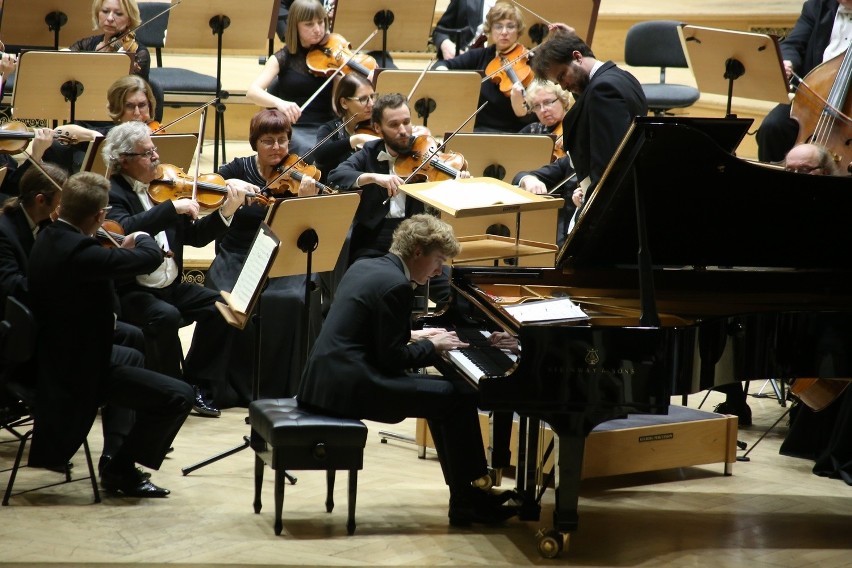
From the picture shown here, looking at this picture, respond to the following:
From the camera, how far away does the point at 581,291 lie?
3980mm

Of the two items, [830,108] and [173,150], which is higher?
[830,108]

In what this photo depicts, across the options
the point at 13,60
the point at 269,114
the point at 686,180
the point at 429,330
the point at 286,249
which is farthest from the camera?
the point at 13,60

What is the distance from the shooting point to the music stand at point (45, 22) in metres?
6.20

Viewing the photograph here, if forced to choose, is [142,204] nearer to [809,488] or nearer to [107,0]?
[107,0]

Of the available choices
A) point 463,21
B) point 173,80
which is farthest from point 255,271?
point 463,21

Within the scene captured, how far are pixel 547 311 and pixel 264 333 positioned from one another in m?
1.67

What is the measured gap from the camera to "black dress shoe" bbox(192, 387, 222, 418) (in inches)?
192

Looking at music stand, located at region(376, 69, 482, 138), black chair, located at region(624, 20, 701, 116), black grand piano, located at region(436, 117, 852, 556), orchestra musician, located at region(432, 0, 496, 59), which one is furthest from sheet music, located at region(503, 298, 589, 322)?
orchestra musician, located at region(432, 0, 496, 59)

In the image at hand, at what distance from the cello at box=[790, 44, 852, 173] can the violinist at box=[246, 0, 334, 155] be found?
7.74ft

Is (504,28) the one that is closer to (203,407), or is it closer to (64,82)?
(64,82)

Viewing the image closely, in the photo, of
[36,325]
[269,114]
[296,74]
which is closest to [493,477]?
[36,325]

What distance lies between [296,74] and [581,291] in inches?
109

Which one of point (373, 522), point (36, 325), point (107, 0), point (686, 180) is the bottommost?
point (373, 522)

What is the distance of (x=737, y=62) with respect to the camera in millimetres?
5617
